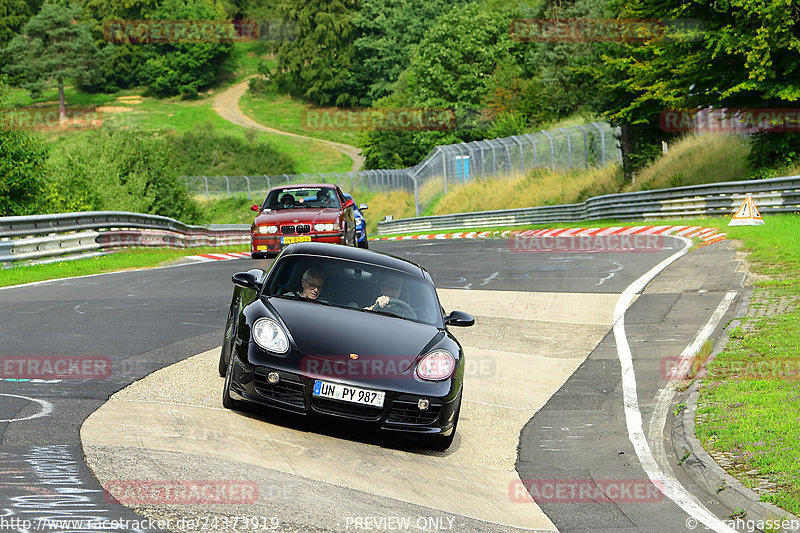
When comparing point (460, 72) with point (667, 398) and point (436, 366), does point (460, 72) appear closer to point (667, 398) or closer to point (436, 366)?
point (667, 398)

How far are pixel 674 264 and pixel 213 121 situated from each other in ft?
353

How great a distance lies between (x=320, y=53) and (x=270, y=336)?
12815 cm

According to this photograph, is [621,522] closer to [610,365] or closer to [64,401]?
[64,401]

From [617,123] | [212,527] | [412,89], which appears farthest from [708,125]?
[412,89]

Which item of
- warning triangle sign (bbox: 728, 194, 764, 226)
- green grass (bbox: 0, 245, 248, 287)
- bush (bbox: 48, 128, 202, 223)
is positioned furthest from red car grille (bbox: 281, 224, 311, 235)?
bush (bbox: 48, 128, 202, 223)

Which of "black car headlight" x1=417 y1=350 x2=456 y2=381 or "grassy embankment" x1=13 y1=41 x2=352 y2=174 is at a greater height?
"black car headlight" x1=417 y1=350 x2=456 y2=381

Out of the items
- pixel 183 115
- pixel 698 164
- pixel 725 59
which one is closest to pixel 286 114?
pixel 183 115

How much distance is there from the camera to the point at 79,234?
75.6ft

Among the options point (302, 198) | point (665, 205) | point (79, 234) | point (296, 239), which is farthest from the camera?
point (665, 205)

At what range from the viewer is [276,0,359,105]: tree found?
129 metres

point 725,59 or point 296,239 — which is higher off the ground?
point 725,59

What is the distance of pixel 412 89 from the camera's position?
306 ft

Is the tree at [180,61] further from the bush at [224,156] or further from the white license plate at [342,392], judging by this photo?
the white license plate at [342,392]

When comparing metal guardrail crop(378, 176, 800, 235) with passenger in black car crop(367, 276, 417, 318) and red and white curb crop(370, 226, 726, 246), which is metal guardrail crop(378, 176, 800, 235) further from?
passenger in black car crop(367, 276, 417, 318)
